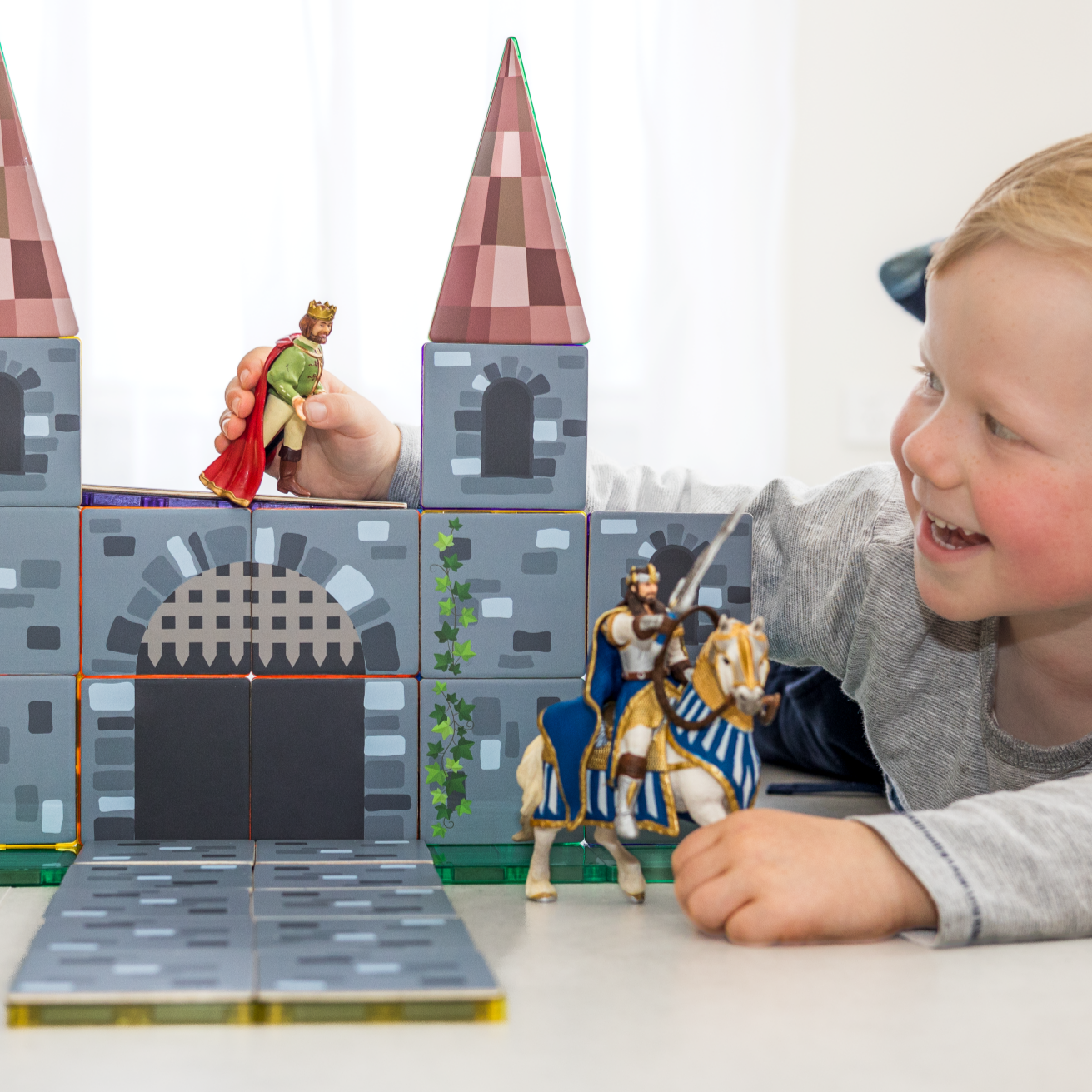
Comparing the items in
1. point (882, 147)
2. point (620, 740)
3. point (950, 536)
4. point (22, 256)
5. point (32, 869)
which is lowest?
point (32, 869)

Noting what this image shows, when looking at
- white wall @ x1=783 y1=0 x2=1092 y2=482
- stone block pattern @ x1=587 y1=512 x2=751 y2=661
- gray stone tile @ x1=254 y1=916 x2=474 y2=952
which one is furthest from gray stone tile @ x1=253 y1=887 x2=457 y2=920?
white wall @ x1=783 y1=0 x2=1092 y2=482

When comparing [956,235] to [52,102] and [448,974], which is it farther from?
[52,102]

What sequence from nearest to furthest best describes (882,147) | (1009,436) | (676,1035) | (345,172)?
1. (676,1035)
2. (1009,436)
3. (345,172)
4. (882,147)

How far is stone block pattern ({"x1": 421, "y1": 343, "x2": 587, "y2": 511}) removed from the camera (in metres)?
0.77

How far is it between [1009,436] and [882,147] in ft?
6.07

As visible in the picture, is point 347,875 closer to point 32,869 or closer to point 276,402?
point 32,869

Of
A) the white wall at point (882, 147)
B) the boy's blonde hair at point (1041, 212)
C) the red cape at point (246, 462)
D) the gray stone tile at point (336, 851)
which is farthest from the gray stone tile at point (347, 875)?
the white wall at point (882, 147)

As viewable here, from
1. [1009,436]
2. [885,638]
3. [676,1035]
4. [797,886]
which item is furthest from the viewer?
[885,638]

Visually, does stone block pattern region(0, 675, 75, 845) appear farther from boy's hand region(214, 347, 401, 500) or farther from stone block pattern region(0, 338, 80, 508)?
boy's hand region(214, 347, 401, 500)

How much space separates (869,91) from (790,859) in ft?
6.92

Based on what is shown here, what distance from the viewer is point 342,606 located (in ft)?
2.49

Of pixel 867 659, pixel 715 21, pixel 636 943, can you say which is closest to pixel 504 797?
pixel 636 943

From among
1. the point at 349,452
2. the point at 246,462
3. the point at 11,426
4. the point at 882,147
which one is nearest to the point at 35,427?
the point at 11,426

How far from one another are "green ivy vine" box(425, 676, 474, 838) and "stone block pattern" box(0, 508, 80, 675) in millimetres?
233
